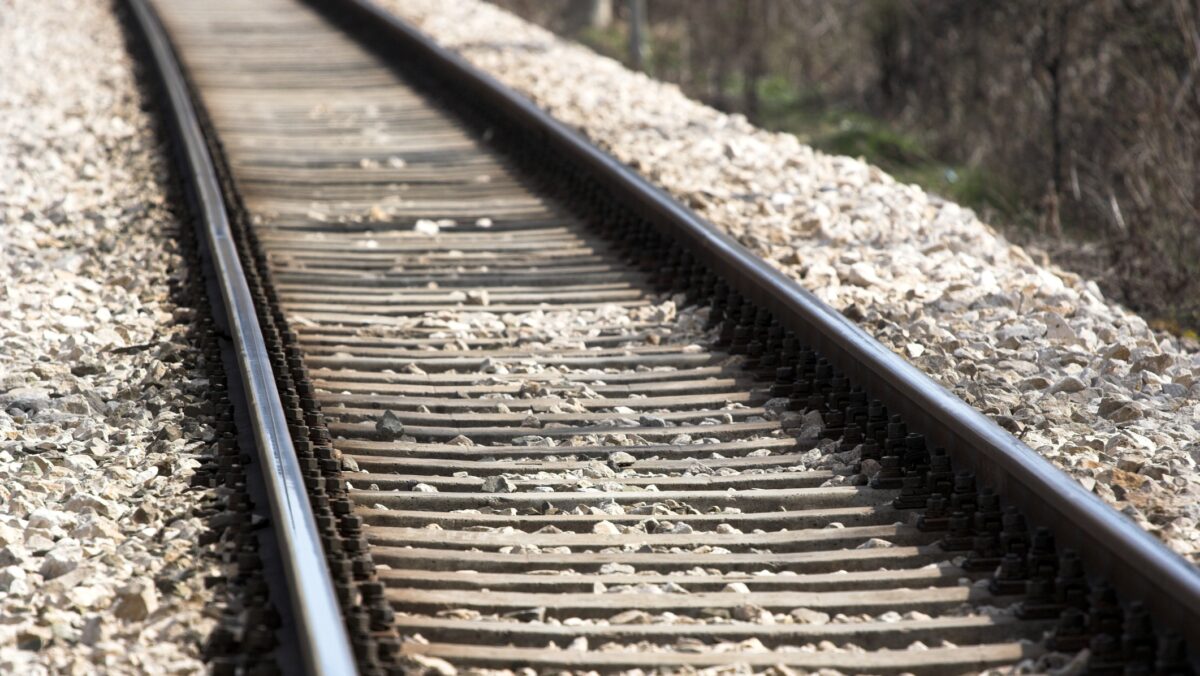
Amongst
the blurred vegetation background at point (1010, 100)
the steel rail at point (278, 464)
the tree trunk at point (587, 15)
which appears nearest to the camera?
the steel rail at point (278, 464)

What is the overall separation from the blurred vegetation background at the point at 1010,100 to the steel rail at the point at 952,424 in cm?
193

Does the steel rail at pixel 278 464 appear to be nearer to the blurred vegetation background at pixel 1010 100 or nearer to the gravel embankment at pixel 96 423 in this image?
the gravel embankment at pixel 96 423

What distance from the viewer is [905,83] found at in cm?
1457

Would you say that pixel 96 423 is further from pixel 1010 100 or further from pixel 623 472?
pixel 1010 100

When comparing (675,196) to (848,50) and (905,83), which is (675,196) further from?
(848,50)

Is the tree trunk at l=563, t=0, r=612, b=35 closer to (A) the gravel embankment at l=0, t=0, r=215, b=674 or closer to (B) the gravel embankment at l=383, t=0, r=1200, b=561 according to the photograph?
(B) the gravel embankment at l=383, t=0, r=1200, b=561

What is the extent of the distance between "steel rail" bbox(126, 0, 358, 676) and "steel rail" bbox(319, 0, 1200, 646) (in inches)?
62.7

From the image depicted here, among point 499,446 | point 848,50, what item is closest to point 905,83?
point 848,50

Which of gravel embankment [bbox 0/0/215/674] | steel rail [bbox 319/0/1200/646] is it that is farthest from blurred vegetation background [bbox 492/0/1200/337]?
gravel embankment [bbox 0/0/215/674]

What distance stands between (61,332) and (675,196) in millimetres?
3050

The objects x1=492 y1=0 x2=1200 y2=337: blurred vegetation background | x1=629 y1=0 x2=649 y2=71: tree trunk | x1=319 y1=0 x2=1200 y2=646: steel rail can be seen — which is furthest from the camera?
x1=629 y1=0 x2=649 y2=71: tree trunk

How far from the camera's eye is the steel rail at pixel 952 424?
3.16 meters

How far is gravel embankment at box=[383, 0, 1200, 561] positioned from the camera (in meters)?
4.27

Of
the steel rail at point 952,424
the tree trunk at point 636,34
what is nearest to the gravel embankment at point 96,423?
the steel rail at point 952,424
